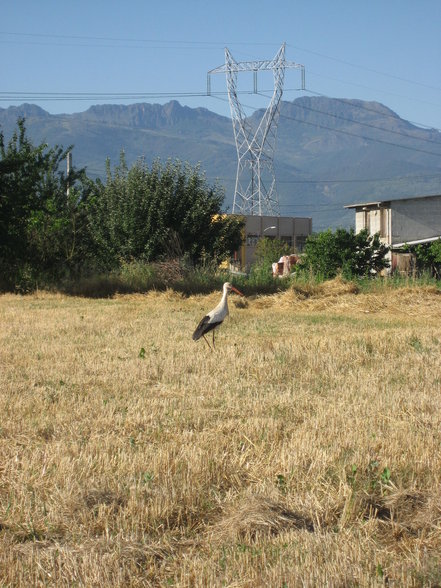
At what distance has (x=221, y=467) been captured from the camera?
5957 millimetres

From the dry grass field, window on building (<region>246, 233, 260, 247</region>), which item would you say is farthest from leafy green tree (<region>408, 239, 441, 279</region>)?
window on building (<region>246, 233, 260, 247</region>)

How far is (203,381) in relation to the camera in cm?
983

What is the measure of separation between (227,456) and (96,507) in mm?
1441

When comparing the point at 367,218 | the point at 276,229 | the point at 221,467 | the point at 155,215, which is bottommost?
the point at 221,467

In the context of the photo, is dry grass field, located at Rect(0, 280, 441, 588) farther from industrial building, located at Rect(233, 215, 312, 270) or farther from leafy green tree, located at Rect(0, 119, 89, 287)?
industrial building, located at Rect(233, 215, 312, 270)

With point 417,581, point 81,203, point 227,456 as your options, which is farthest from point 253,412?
point 81,203

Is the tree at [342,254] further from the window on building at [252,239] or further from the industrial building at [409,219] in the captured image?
the window on building at [252,239]

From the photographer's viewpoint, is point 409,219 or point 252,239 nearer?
point 409,219

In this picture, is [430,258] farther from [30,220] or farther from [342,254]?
[30,220]

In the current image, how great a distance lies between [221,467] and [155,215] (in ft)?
74.3

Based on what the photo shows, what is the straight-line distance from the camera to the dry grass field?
435 centimetres

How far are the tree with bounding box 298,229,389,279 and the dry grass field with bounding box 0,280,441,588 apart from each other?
1615cm

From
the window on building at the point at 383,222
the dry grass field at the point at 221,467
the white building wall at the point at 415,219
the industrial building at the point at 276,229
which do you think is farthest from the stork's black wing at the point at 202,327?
the industrial building at the point at 276,229

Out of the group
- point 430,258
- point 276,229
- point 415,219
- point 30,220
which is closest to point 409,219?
point 415,219
